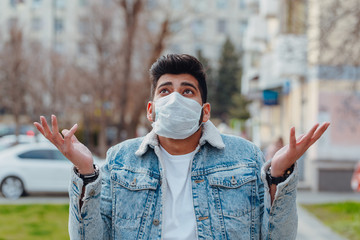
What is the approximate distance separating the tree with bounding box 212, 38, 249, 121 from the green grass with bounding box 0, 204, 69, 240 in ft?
162

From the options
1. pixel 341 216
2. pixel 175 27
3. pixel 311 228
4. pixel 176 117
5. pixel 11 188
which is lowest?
pixel 11 188

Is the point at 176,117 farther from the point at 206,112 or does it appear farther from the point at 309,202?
the point at 309,202

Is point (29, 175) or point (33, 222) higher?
point (33, 222)

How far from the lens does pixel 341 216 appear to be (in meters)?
12.0

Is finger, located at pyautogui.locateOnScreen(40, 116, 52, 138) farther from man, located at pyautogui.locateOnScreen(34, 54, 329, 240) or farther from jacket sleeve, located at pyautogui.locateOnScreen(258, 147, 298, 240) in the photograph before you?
jacket sleeve, located at pyautogui.locateOnScreen(258, 147, 298, 240)

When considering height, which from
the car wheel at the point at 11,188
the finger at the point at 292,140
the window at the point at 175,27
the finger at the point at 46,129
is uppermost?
the window at the point at 175,27

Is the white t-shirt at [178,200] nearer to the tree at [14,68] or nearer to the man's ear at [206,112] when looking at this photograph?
the man's ear at [206,112]

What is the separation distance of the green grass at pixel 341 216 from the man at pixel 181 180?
695cm

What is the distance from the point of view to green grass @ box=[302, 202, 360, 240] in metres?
9.76

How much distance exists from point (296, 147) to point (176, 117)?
65cm

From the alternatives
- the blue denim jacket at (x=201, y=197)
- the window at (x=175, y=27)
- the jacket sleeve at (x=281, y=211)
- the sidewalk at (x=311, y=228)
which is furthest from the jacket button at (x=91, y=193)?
the window at (x=175, y=27)

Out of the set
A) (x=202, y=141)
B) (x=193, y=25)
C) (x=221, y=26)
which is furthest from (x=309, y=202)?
(x=221, y=26)

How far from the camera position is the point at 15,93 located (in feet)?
85.0

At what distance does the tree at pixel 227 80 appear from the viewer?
61.6 metres
